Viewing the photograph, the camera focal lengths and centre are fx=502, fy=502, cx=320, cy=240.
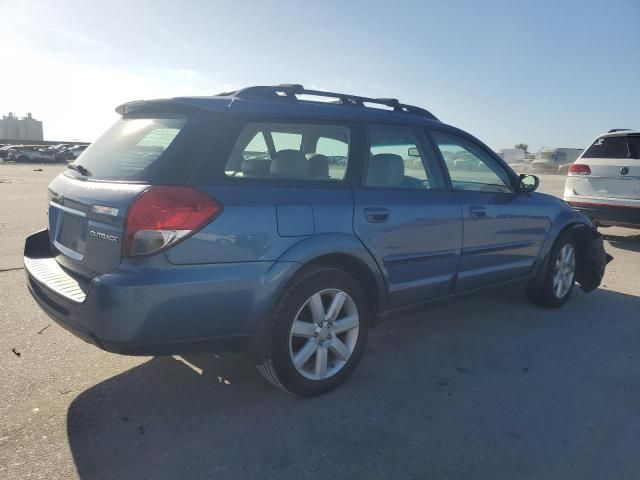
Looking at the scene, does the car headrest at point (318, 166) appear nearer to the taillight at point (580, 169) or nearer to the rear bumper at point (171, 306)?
the rear bumper at point (171, 306)

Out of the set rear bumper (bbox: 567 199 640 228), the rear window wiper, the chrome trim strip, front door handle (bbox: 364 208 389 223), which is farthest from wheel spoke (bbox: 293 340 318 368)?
rear bumper (bbox: 567 199 640 228)

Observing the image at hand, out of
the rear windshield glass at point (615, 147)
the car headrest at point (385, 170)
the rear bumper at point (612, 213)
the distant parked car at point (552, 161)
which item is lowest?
the rear bumper at point (612, 213)

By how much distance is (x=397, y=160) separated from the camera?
346 centimetres

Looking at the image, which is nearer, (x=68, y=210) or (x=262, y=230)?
(x=262, y=230)

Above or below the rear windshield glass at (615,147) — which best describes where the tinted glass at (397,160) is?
below

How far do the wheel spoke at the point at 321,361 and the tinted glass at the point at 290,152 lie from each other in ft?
3.35

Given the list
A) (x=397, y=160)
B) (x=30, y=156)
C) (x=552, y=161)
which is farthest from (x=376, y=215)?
(x=30, y=156)

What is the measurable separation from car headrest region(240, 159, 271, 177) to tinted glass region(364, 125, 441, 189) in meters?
0.68

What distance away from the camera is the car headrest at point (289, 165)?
287 cm

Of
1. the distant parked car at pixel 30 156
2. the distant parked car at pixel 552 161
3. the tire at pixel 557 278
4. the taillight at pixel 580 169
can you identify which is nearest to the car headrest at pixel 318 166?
the tire at pixel 557 278

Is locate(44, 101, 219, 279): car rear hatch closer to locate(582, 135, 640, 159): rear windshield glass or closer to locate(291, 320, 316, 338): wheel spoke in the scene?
locate(291, 320, 316, 338): wheel spoke

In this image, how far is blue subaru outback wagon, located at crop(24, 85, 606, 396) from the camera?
7.86 ft

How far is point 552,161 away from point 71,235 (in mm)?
41680

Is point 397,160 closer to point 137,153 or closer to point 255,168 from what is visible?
point 255,168
